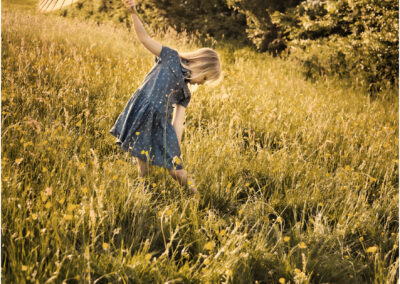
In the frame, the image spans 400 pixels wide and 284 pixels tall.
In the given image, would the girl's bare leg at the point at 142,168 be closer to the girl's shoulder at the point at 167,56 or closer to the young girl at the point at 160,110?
the young girl at the point at 160,110

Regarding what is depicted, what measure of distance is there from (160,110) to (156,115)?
0.16 ft

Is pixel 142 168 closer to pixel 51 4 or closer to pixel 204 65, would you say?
pixel 204 65

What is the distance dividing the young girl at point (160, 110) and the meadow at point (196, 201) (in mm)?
146

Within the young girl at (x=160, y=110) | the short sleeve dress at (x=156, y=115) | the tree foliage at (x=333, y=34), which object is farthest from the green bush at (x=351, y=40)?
the short sleeve dress at (x=156, y=115)

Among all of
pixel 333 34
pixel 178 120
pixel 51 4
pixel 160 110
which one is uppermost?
pixel 333 34

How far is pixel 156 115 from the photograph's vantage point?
2.49 metres

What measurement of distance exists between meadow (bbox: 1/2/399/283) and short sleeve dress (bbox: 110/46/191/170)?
172 millimetres

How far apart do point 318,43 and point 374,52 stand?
1.36m

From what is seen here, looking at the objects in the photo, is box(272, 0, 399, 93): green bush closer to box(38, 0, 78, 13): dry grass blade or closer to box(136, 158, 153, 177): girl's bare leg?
box(136, 158, 153, 177): girl's bare leg

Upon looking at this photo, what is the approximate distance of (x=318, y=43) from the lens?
7.02 m

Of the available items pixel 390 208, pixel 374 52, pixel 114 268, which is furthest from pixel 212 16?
pixel 114 268

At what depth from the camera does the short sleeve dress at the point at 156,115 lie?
2.46 metres

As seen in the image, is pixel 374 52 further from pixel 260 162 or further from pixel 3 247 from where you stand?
pixel 3 247

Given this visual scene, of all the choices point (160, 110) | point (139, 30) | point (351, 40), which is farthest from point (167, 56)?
point (351, 40)
